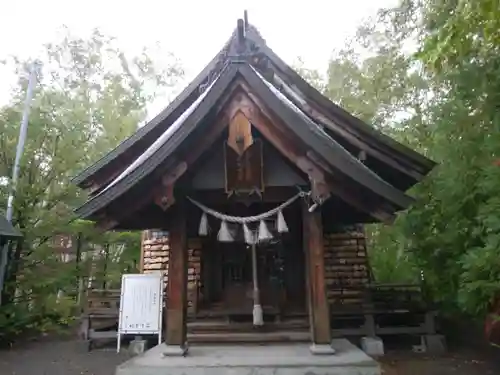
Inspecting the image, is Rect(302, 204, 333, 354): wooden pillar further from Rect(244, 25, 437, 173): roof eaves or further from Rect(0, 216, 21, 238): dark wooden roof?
Rect(0, 216, 21, 238): dark wooden roof

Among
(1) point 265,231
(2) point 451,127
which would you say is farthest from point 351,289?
(1) point 265,231

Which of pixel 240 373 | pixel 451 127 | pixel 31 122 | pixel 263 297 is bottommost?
pixel 240 373

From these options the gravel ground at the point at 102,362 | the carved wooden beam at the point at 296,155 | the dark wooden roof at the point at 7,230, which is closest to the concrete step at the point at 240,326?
the gravel ground at the point at 102,362

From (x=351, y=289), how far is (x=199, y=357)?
5224 millimetres

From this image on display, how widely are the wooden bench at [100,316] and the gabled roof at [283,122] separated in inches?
227

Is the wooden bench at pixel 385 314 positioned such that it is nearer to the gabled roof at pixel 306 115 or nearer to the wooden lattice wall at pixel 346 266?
the wooden lattice wall at pixel 346 266

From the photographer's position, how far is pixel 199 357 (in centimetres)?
450

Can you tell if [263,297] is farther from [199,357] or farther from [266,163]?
[266,163]

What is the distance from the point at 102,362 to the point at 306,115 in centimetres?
587

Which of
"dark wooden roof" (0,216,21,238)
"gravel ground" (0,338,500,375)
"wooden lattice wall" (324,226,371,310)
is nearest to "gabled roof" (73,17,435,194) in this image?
"wooden lattice wall" (324,226,371,310)

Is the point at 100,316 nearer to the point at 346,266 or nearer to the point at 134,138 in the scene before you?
the point at 134,138

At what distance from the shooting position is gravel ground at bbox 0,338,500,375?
7.04m

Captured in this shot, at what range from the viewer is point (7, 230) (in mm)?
9922

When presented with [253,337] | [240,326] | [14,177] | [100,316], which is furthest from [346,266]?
[14,177]
